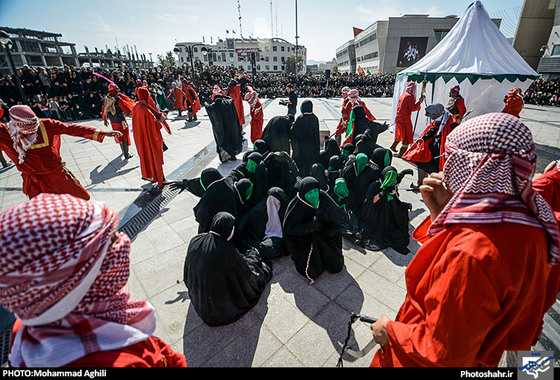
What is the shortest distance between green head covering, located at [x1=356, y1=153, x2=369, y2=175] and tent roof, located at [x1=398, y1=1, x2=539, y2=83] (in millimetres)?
4989

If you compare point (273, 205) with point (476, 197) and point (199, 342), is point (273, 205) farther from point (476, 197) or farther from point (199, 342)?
→ point (476, 197)

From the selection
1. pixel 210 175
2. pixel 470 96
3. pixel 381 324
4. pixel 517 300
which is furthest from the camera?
pixel 470 96

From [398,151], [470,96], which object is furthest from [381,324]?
[470,96]

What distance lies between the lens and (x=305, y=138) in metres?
6.02

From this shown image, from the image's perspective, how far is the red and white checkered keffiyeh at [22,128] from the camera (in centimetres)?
309

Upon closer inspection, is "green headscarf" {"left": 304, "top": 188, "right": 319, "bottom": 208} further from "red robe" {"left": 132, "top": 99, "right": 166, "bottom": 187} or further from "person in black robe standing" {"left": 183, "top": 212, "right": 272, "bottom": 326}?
"red robe" {"left": 132, "top": 99, "right": 166, "bottom": 187}

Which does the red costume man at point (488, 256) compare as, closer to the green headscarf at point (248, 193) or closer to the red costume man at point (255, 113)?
the green headscarf at point (248, 193)

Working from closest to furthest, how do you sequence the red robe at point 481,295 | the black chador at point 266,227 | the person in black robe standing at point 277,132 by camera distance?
the red robe at point 481,295, the black chador at point 266,227, the person in black robe standing at point 277,132

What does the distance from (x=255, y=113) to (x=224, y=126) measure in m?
1.15

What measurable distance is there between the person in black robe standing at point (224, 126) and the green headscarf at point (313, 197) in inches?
200

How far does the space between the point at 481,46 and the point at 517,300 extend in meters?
9.45

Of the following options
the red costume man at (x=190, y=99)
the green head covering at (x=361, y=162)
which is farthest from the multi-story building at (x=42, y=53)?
the green head covering at (x=361, y=162)

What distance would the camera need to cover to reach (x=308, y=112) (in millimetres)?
6008

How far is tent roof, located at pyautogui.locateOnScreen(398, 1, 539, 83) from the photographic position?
6.92 m
